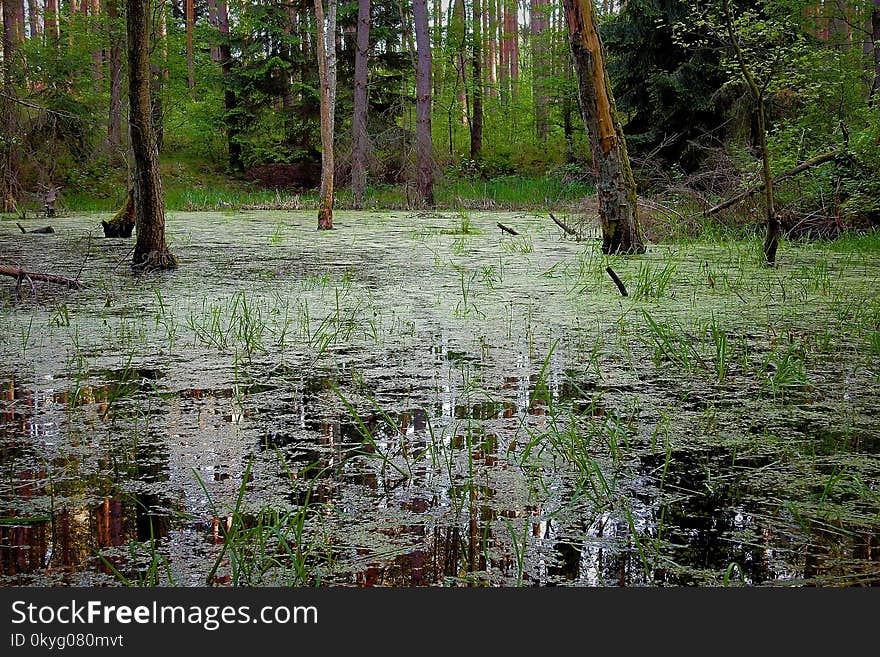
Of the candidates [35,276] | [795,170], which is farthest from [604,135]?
[35,276]

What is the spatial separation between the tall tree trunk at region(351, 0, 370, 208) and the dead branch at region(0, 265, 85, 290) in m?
9.90

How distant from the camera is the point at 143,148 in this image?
5.56 metres

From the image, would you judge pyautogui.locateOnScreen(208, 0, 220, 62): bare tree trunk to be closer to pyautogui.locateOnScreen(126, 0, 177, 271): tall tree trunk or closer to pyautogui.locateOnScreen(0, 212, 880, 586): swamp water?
pyautogui.locateOnScreen(126, 0, 177, 271): tall tree trunk

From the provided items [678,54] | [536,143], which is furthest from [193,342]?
[536,143]

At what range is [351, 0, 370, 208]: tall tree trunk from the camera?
47.3ft

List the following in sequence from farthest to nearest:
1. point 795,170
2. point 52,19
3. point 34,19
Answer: point 34,19
point 52,19
point 795,170

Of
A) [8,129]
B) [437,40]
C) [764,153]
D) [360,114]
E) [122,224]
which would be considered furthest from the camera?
[437,40]

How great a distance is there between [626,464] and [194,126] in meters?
19.9

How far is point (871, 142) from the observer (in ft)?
20.6

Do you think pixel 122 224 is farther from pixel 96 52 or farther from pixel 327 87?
pixel 96 52

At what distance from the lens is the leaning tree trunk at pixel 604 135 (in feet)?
19.8

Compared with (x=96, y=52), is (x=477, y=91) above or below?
below

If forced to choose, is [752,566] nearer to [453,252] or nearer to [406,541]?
[406,541]

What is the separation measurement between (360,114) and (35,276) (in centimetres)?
1072
